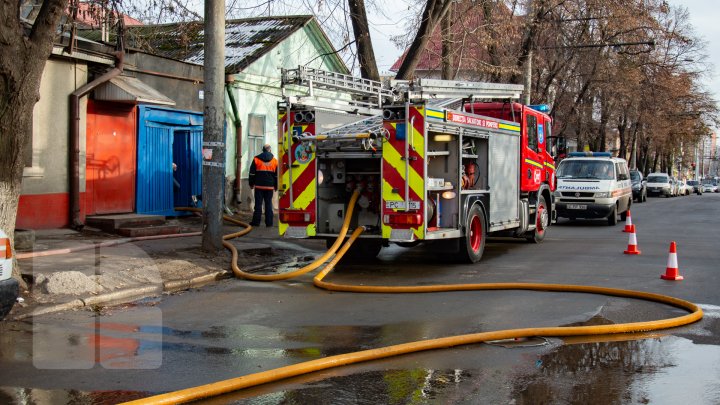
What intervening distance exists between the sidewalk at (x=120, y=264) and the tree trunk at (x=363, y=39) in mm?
4409

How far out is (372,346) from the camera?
657cm

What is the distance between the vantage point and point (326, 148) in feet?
36.7

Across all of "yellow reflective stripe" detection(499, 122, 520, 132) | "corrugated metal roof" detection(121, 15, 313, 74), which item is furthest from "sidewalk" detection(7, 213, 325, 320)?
"corrugated metal roof" detection(121, 15, 313, 74)

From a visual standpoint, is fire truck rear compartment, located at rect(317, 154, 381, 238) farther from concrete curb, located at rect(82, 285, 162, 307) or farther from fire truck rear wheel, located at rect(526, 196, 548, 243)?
fire truck rear wheel, located at rect(526, 196, 548, 243)

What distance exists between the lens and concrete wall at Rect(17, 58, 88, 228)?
12992 millimetres

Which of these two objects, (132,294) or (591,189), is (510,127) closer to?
(132,294)

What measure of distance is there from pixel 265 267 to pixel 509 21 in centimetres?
1364

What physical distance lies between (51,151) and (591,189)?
14560mm

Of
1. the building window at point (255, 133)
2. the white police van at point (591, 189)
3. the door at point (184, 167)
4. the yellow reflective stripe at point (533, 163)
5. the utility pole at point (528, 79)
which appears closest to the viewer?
the yellow reflective stripe at point (533, 163)

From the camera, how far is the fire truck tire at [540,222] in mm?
15711

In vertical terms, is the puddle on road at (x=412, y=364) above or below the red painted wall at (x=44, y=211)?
below

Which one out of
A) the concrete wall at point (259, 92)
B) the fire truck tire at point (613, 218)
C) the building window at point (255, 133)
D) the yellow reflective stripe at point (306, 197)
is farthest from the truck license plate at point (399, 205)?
the fire truck tire at point (613, 218)

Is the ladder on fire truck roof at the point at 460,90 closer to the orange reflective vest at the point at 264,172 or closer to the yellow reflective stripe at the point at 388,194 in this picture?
the yellow reflective stripe at the point at 388,194

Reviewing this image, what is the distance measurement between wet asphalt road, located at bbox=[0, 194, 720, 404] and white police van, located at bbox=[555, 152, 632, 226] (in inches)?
390
